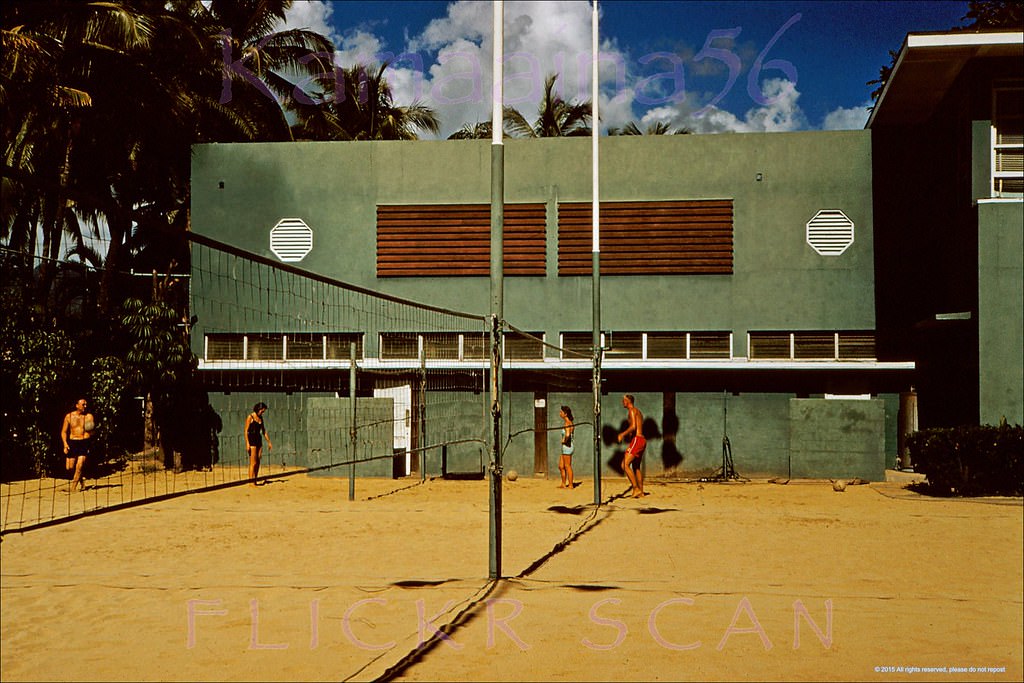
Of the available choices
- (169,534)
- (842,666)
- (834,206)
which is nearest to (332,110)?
(834,206)

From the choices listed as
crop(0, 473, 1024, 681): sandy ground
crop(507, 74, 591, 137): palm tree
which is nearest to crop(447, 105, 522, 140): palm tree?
crop(507, 74, 591, 137): palm tree

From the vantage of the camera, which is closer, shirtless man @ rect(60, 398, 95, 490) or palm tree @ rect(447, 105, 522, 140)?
shirtless man @ rect(60, 398, 95, 490)

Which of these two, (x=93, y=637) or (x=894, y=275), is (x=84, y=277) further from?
(x=894, y=275)

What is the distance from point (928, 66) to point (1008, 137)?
210 centimetres

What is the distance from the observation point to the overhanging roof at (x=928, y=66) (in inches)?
731

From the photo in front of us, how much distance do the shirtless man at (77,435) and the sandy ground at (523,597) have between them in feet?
3.63

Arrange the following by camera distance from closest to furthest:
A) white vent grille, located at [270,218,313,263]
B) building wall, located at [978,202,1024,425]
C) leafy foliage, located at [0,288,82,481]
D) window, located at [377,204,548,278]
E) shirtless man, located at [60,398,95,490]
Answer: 1. leafy foliage, located at [0,288,82,481]
2. shirtless man, located at [60,398,95,490]
3. building wall, located at [978,202,1024,425]
4. window, located at [377,204,548,278]
5. white vent grille, located at [270,218,313,263]

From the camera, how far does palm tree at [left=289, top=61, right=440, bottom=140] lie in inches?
1594

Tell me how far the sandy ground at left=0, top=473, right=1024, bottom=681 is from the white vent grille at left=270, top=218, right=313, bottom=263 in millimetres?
10054

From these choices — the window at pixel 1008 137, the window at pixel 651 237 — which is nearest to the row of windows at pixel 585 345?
the window at pixel 651 237

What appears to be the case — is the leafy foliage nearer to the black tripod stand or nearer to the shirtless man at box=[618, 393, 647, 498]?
the shirtless man at box=[618, 393, 647, 498]

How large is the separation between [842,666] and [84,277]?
17.1 ft

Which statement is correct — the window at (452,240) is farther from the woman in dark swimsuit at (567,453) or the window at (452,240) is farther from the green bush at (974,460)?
the green bush at (974,460)

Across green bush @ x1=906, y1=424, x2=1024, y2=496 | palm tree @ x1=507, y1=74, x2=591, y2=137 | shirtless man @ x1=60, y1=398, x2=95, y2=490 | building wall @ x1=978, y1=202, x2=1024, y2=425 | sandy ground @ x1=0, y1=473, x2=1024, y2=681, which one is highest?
palm tree @ x1=507, y1=74, x2=591, y2=137
